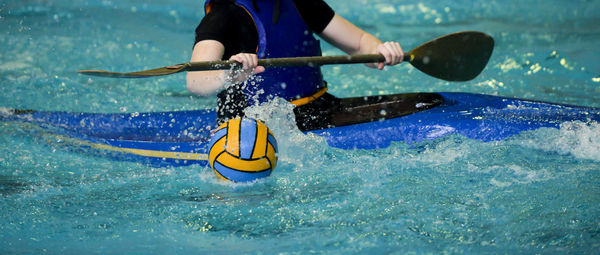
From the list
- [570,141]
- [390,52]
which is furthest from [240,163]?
[570,141]

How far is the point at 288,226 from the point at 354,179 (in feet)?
1.36

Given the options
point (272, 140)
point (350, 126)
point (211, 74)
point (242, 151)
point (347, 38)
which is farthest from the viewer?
point (347, 38)

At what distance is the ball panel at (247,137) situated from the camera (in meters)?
2.12

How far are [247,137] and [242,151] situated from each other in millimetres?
59

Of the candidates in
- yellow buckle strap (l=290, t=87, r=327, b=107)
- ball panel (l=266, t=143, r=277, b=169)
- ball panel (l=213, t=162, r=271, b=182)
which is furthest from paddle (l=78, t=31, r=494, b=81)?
ball panel (l=213, t=162, r=271, b=182)

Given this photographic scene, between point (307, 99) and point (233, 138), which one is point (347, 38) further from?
point (233, 138)

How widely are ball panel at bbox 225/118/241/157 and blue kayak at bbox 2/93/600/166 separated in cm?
34

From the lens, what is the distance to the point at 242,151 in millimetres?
2111

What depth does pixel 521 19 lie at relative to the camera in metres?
6.68

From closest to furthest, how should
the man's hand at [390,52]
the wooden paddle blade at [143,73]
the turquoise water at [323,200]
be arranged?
the turquoise water at [323,200] → the wooden paddle blade at [143,73] → the man's hand at [390,52]

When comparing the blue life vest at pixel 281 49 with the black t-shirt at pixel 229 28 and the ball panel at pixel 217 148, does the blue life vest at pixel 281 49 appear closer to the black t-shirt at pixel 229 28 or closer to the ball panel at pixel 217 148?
the black t-shirt at pixel 229 28

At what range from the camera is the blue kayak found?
7.66 ft

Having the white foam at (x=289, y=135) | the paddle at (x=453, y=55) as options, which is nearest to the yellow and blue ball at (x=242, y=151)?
the white foam at (x=289, y=135)

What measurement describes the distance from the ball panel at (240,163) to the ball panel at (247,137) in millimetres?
21
